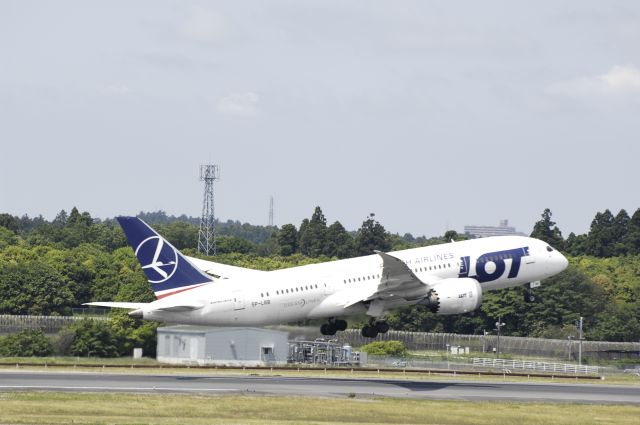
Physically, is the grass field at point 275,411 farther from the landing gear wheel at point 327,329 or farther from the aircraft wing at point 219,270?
the aircraft wing at point 219,270

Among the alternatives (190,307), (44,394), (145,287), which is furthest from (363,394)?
(145,287)

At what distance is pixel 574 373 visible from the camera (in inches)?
5846

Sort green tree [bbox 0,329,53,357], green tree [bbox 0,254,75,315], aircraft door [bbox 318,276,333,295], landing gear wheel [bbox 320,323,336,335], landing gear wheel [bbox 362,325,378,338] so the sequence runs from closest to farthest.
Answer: aircraft door [bbox 318,276,333,295], landing gear wheel [bbox 320,323,336,335], landing gear wheel [bbox 362,325,378,338], green tree [bbox 0,329,53,357], green tree [bbox 0,254,75,315]

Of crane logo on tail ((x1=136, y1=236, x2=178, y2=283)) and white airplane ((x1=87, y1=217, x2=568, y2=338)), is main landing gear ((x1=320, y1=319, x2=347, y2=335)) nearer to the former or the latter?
white airplane ((x1=87, y1=217, x2=568, y2=338))

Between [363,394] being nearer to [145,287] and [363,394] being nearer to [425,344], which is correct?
[425,344]

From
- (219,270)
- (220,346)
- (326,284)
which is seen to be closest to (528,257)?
(326,284)

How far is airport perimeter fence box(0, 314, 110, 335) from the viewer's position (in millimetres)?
Result: 174000

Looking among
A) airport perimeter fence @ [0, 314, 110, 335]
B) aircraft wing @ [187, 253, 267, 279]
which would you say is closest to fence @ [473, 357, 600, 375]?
airport perimeter fence @ [0, 314, 110, 335]

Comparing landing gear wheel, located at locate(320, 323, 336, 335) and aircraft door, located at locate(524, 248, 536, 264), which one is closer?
landing gear wheel, located at locate(320, 323, 336, 335)

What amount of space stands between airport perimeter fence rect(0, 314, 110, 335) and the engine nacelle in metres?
79.7

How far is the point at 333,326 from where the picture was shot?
103 meters

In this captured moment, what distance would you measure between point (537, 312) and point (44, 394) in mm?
107970

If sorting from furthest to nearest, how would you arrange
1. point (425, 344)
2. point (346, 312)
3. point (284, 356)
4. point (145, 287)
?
point (145, 287) → point (425, 344) → point (284, 356) → point (346, 312)

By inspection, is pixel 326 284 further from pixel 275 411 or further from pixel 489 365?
pixel 489 365
